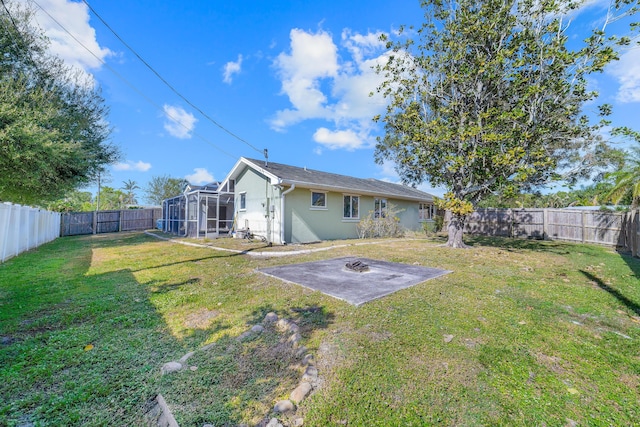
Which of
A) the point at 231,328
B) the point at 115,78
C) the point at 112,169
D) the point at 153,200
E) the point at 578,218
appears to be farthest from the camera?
the point at 153,200

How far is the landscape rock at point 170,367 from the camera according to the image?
8.73 feet

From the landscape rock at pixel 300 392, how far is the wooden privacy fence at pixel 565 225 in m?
12.7

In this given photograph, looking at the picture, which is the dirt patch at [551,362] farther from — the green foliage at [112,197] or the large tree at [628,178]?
the green foliage at [112,197]

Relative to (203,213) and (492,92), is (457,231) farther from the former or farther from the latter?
(203,213)

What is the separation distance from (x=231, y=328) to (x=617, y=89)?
1477cm

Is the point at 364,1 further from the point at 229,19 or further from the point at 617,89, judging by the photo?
the point at 617,89

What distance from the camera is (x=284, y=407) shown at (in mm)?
2150

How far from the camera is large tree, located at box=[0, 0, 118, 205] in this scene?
356 inches

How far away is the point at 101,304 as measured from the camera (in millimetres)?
4461

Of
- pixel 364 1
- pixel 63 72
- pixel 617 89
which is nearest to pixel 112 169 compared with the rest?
pixel 63 72

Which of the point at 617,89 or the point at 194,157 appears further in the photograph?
the point at 194,157

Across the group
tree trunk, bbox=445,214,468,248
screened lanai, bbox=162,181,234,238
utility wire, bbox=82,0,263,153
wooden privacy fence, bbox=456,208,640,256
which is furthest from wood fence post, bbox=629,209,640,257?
screened lanai, bbox=162,181,234,238

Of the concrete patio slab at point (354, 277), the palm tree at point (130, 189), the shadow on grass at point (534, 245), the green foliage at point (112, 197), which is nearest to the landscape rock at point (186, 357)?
the concrete patio slab at point (354, 277)

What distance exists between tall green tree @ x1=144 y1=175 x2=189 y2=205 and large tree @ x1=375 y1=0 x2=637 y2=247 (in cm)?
3395
